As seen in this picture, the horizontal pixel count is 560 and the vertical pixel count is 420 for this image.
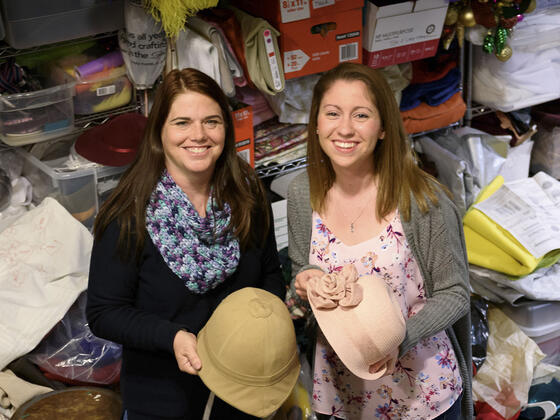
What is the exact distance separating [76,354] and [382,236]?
1067 mm

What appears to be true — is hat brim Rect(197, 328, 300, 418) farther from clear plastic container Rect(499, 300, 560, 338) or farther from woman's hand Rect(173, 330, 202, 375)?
clear plastic container Rect(499, 300, 560, 338)

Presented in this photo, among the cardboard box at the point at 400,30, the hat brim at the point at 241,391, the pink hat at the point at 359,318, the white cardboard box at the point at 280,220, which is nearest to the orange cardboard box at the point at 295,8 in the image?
the cardboard box at the point at 400,30

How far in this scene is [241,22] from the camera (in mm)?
2326

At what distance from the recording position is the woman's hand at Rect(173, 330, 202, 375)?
1.50 meters

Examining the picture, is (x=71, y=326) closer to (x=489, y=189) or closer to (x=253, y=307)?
(x=253, y=307)

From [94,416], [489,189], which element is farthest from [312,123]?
[489,189]

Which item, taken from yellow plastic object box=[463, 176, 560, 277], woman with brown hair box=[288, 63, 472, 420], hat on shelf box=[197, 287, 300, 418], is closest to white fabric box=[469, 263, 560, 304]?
yellow plastic object box=[463, 176, 560, 277]

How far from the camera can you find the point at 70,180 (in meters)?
2.23

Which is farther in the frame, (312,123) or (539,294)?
(539,294)

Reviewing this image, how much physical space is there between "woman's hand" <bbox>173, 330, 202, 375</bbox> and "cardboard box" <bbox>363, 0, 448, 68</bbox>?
4.46 feet

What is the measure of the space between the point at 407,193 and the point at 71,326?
Answer: 45.0 inches

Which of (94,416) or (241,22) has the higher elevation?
(241,22)

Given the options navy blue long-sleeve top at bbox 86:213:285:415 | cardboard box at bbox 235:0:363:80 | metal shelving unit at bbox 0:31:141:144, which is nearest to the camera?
navy blue long-sleeve top at bbox 86:213:285:415

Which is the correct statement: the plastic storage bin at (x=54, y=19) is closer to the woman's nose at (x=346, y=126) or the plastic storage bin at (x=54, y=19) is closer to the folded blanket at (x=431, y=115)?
the woman's nose at (x=346, y=126)
